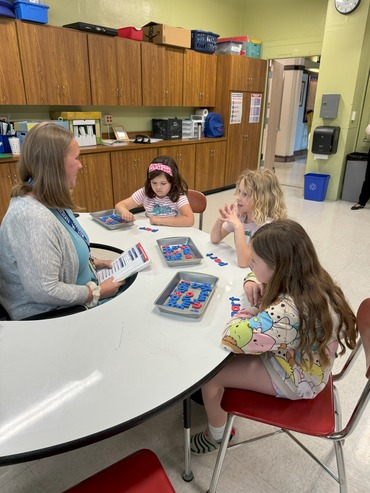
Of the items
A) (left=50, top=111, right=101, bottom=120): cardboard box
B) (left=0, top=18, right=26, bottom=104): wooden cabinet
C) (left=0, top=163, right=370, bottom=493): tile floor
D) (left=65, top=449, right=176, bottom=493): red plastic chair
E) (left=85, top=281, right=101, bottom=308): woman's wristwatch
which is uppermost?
(left=0, top=18, right=26, bottom=104): wooden cabinet

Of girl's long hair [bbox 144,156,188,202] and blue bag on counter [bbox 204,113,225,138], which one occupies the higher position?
blue bag on counter [bbox 204,113,225,138]

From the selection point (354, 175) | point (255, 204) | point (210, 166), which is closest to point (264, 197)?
point (255, 204)

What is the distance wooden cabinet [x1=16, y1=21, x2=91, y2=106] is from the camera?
127 inches

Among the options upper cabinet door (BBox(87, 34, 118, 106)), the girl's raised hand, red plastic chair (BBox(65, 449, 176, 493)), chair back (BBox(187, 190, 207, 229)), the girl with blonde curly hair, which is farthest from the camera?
upper cabinet door (BBox(87, 34, 118, 106))

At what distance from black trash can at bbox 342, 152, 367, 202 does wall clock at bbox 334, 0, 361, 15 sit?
185 cm

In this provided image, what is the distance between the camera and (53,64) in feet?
11.2

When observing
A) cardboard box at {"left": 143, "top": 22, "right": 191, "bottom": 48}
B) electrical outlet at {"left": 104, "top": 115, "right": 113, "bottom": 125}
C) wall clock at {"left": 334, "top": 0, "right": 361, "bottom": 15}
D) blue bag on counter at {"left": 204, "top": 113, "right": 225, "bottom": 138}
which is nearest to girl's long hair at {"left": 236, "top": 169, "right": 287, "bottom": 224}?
electrical outlet at {"left": 104, "top": 115, "right": 113, "bottom": 125}

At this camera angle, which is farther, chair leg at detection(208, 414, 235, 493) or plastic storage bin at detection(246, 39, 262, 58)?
plastic storage bin at detection(246, 39, 262, 58)

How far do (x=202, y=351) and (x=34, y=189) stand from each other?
869 mm

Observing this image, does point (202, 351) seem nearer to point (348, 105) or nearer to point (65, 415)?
point (65, 415)

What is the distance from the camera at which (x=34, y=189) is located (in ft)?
4.29

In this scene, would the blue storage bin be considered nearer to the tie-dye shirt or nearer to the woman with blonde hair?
the woman with blonde hair

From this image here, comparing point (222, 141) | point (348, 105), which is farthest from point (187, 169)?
point (348, 105)

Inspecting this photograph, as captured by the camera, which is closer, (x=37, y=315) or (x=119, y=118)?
(x=37, y=315)
